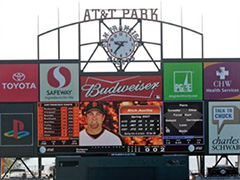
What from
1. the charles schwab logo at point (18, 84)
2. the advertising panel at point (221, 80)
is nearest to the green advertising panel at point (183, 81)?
the advertising panel at point (221, 80)

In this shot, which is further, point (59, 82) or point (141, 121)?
point (59, 82)

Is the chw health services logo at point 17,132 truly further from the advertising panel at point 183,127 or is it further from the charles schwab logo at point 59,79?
the advertising panel at point 183,127

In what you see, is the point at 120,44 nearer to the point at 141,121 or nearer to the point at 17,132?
the point at 141,121

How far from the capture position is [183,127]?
57.0ft

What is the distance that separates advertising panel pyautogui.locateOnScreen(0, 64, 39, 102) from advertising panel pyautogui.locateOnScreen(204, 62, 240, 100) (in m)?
6.05

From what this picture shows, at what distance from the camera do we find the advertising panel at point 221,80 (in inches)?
693

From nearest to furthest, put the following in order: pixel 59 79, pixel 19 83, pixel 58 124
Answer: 1. pixel 58 124
2. pixel 59 79
3. pixel 19 83

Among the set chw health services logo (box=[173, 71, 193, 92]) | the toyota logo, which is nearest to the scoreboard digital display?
chw health services logo (box=[173, 71, 193, 92])

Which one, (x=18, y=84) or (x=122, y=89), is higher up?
(x=18, y=84)

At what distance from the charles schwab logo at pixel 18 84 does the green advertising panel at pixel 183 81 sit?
4.74 meters

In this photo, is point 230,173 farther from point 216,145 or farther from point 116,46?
point 116,46

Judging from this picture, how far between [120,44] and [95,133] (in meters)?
3.26

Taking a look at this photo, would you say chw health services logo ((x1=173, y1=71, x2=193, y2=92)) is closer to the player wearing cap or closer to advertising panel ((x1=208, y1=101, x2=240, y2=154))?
advertising panel ((x1=208, y1=101, x2=240, y2=154))

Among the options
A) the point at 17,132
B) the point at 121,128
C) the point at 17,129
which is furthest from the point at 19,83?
the point at 121,128
